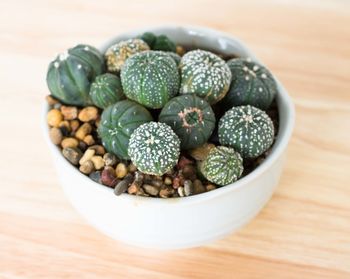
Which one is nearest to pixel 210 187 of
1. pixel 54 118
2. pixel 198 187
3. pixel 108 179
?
pixel 198 187

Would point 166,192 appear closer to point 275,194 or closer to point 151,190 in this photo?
point 151,190

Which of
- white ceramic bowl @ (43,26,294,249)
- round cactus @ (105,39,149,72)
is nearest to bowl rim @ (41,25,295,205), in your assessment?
white ceramic bowl @ (43,26,294,249)

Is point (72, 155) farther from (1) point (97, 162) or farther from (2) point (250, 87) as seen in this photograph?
(2) point (250, 87)

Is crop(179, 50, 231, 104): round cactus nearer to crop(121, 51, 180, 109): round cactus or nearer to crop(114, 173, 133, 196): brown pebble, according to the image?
crop(121, 51, 180, 109): round cactus

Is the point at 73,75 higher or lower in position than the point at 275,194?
higher

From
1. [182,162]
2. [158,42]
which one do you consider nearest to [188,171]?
[182,162]

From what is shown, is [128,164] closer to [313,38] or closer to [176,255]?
[176,255]

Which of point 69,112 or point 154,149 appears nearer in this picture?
point 154,149
